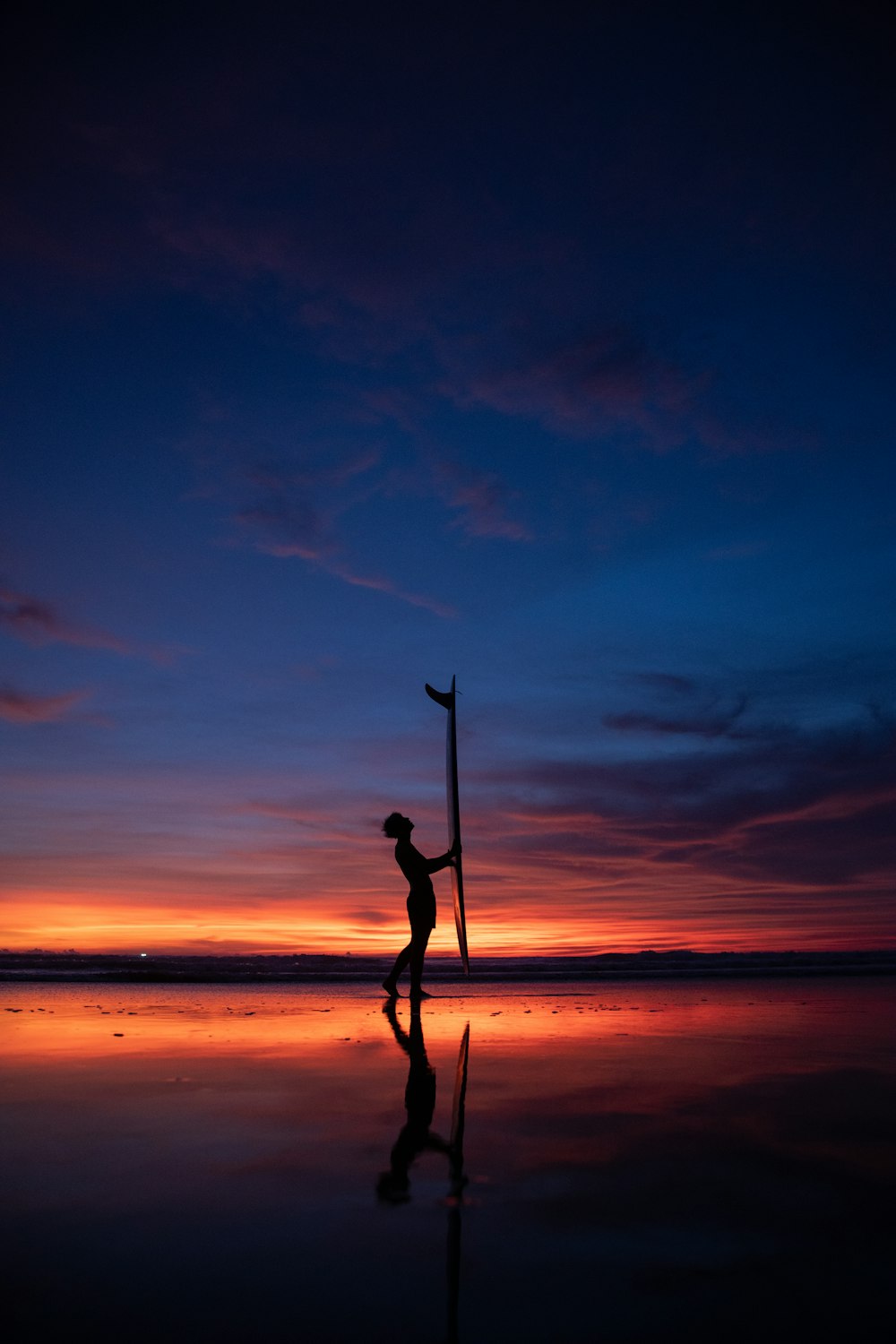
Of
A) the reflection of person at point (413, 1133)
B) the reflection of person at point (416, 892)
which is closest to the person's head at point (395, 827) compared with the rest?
the reflection of person at point (416, 892)

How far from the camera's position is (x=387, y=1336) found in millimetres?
1817

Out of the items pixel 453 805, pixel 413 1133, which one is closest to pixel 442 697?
pixel 453 805

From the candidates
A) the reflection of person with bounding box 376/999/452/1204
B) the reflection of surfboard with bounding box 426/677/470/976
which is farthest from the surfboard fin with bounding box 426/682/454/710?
the reflection of person with bounding box 376/999/452/1204

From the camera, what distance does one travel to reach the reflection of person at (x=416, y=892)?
9.94 metres

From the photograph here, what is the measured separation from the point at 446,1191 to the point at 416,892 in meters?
7.30

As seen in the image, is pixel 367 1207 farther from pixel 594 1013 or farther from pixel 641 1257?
pixel 594 1013

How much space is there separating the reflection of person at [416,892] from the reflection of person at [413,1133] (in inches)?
138

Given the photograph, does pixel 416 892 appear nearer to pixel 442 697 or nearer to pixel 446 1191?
pixel 442 697

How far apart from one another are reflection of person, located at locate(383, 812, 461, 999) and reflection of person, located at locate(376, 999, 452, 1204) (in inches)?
138

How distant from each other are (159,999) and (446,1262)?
10.1 m

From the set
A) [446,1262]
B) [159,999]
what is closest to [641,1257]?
[446,1262]

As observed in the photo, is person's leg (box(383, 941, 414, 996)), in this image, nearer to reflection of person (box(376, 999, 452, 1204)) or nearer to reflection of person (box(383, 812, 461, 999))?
reflection of person (box(383, 812, 461, 999))

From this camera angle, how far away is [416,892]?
1004cm

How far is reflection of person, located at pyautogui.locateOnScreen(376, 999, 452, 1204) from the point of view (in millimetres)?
2859
